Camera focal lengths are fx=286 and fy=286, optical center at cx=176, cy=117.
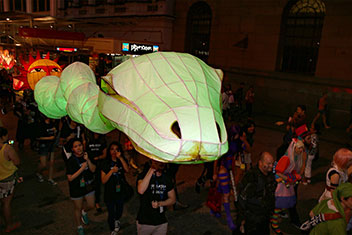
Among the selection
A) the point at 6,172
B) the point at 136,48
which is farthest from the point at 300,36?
the point at 6,172

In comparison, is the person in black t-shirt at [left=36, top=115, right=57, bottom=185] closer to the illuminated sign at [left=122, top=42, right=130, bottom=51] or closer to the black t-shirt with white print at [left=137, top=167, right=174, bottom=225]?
the black t-shirt with white print at [left=137, top=167, right=174, bottom=225]

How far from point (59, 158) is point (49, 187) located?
6.20 feet

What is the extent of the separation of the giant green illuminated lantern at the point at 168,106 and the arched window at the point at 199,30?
16369 millimetres

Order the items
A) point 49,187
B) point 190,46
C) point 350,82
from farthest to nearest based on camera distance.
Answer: point 190,46
point 350,82
point 49,187

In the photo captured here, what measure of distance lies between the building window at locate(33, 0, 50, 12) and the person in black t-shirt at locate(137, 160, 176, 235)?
111 feet

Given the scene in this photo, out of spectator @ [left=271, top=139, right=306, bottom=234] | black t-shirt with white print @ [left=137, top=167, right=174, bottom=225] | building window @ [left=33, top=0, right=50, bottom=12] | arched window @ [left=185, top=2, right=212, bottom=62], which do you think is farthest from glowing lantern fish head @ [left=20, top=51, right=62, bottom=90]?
building window @ [left=33, top=0, right=50, bottom=12]

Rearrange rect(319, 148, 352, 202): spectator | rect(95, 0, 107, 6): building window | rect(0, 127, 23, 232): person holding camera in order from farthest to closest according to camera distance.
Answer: rect(95, 0, 107, 6): building window → rect(0, 127, 23, 232): person holding camera → rect(319, 148, 352, 202): spectator

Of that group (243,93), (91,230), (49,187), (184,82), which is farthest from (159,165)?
(243,93)

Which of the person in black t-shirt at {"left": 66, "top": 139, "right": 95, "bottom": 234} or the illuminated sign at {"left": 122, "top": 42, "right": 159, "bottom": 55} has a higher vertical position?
the illuminated sign at {"left": 122, "top": 42, "right": 159, "bottom": 55}

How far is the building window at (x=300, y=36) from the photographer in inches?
577

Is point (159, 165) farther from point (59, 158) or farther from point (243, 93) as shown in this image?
point (243, 93)

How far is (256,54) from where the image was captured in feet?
53.9

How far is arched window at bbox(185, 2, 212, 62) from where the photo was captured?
19.1 meters

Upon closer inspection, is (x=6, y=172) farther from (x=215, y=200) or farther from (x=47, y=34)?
(x=47, y=34)
